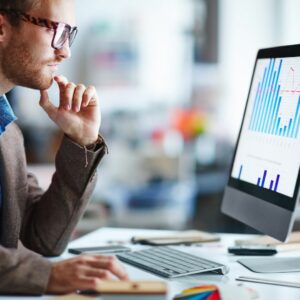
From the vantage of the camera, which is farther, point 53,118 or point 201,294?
point 53,118

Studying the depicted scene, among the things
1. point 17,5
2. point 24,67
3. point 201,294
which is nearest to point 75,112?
point 24,67

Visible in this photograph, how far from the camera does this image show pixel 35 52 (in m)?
1.83

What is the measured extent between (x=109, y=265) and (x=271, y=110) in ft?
1.95

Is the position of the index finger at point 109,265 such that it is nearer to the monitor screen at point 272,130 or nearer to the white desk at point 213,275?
the white desk at point 213,275

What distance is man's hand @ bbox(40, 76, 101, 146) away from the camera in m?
1.88

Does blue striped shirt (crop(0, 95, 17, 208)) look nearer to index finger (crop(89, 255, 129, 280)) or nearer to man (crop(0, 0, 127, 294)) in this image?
man (crop(0, 0, 127, 294))

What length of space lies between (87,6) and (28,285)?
598cm

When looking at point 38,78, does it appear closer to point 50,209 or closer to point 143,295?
point 50,209

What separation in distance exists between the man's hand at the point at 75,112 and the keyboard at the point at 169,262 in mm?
306

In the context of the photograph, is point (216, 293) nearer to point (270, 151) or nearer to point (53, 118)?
point (270, 151)

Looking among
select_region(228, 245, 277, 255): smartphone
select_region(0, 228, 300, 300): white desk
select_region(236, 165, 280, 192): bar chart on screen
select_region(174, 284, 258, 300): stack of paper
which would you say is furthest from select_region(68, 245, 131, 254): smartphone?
select_region(174, 284, 258, 300): stack of paper

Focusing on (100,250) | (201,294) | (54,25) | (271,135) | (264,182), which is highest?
(54,25)

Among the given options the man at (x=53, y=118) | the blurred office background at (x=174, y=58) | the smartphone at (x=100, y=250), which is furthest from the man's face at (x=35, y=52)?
the blurred office background at (x=174, y=58)

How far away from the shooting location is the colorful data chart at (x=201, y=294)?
1.36 meters
